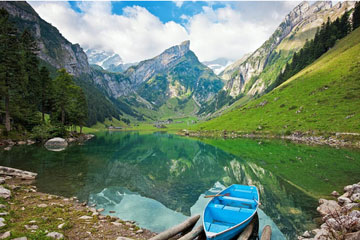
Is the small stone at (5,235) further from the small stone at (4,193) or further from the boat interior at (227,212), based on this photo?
the boat interior at (227,212)

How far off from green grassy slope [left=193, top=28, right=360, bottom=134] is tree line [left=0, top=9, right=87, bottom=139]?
87052mm

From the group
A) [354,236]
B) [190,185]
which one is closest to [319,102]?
[190,185]

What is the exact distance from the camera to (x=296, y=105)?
94.2 meters

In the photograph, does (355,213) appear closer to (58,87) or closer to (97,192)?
(97,192)

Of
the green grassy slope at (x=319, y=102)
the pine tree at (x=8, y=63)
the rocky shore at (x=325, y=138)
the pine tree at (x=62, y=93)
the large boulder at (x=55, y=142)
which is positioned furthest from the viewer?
the pine tree at (x=62, y=93)

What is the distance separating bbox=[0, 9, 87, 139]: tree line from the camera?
162 ft

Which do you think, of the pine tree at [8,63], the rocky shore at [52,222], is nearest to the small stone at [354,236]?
the rocky shore at [52,222]

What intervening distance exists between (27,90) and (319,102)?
368 feet

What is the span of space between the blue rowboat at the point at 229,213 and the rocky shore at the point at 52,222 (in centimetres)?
451

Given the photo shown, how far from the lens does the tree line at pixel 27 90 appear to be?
4928 centimetres

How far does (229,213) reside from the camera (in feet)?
46.8

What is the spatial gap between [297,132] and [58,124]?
90328mm

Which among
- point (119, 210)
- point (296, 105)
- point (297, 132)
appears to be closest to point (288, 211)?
point (119, 210)

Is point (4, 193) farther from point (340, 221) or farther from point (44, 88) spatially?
point (44, 88)
